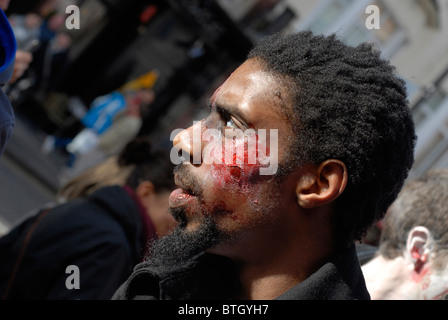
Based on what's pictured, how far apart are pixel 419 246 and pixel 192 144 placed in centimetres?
122

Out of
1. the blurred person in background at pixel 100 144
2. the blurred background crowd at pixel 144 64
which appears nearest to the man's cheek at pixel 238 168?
the blurred background crowd at pixel 144 64

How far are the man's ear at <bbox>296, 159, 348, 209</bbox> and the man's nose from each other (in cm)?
32

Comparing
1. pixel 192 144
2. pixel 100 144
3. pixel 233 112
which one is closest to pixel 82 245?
pixel 192 144

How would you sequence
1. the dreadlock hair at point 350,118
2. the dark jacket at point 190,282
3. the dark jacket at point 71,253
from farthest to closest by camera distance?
1. the dark jacket at point 71,253
2. the dark jacket at point 190,282
3. the dreadlock hair at point 350,118

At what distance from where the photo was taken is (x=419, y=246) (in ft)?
7.75

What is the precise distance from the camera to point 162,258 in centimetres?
175

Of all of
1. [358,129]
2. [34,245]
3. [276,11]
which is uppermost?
[34,245]

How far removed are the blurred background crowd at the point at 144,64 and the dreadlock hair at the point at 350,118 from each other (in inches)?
171

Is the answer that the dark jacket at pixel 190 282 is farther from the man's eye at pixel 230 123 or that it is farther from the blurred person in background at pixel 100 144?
the blurred person in background at pixel 100 144

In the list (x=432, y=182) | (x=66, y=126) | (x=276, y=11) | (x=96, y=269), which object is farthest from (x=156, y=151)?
(x=276, y=11)

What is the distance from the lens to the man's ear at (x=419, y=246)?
7.67 feet

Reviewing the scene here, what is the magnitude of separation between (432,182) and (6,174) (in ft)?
18.8

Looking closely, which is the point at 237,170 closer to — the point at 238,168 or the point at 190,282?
the point at 238,168
